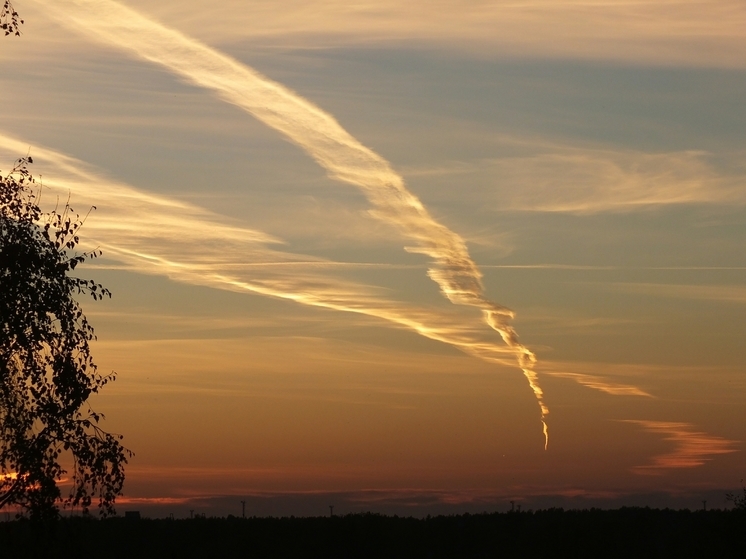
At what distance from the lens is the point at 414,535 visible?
11325cm

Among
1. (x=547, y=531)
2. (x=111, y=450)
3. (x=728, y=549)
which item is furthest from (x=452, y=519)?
(x=111, y=450)

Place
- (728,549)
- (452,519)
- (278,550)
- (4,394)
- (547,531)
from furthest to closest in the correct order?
1. (452,519)
2. (278,550)
3. (547,531)
4. (728,549)
5. (4,394)

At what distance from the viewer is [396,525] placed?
4508 inches

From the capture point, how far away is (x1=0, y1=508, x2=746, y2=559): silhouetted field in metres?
102

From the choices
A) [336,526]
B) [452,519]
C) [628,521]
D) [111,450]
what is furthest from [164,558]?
[111,450]

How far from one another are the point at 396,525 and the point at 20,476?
88998 mm

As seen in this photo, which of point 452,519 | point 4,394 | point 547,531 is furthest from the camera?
point 452,519

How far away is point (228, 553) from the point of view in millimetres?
107875

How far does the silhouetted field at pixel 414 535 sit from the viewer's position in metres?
102

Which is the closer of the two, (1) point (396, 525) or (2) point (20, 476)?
(2) point (20, 476)

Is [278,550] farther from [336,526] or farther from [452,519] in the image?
[452,519]

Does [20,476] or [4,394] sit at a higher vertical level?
[4,394]

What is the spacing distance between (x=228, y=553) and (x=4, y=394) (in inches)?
3266

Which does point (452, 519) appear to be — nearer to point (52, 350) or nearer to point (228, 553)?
point (228, 553)
